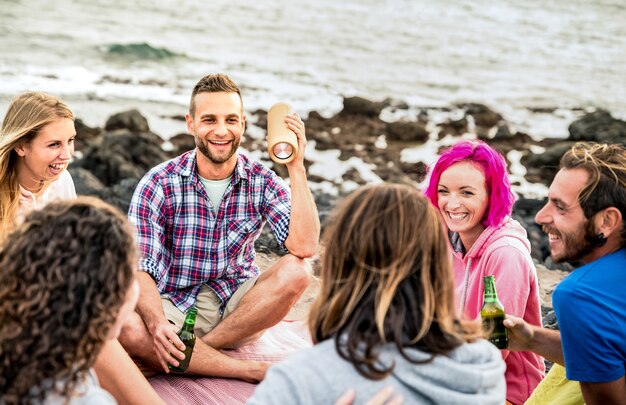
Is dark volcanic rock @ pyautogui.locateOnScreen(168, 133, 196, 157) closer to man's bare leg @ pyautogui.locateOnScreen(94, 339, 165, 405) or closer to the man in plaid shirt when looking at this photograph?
the man in plaid shirt

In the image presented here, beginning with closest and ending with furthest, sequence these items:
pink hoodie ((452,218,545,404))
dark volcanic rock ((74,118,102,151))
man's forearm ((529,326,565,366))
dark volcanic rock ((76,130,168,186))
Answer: man's forearm ((529,326,565,366)) < pink hoodie ((452,218,545,404)) < dark volcanic rock ((76,130,168,186)) < dark volcanic rock ((74,118,102,151))

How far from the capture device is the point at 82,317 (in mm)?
2232

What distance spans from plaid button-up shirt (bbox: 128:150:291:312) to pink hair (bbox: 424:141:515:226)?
3.53ft

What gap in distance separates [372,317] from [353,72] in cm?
2181

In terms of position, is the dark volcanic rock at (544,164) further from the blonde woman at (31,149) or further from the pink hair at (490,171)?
the blonde woman at (31,149)

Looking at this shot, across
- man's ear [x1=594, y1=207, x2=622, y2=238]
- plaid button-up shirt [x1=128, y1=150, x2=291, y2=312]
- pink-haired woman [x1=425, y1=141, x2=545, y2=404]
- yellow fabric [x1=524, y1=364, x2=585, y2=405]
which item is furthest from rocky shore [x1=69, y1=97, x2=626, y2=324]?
man's ear [x1=594, y1=207, x2=622, y2=238]

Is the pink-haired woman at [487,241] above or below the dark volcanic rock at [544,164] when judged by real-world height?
above

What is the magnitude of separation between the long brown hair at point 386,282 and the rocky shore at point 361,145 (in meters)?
4.72

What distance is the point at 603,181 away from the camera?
312 cm

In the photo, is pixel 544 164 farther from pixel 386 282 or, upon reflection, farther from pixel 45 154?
pixel 386 282

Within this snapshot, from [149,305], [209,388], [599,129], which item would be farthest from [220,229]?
[599,129]

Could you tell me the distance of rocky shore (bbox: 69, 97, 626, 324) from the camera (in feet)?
33.4

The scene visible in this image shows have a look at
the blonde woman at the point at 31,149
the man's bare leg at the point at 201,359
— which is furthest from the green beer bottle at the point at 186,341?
the blonde woman at the point at 31,149

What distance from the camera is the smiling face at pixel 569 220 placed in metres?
3.15
